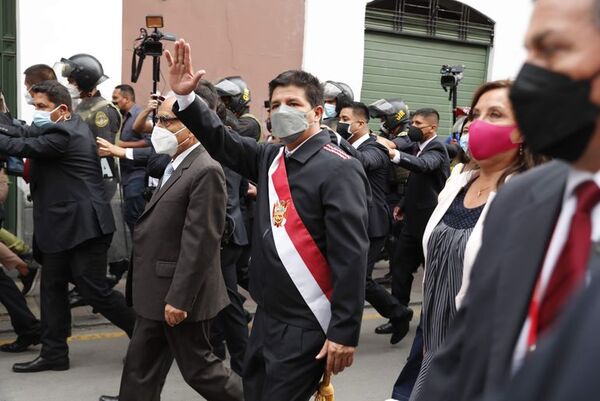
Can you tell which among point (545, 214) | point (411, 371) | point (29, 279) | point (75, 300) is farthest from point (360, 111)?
point (545, 214)

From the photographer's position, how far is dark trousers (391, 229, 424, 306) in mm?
6398

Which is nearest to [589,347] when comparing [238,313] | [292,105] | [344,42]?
[292,105]

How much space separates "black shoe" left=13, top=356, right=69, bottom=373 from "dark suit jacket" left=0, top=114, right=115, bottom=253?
0.75m

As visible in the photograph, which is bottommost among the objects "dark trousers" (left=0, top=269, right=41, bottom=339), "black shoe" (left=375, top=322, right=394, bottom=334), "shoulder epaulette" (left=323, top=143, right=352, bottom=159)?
"black shoe" (left=375, top=322, right=394, bottom=334)

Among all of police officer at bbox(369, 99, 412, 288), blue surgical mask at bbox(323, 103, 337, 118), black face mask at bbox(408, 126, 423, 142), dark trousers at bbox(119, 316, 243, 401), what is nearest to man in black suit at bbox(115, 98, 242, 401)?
dark trousers at bbox(119, 316, 243, 401)

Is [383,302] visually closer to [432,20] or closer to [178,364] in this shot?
[178,364]

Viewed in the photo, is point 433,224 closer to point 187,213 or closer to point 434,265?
point 434,265

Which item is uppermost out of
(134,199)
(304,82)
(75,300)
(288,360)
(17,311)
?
(304,82)

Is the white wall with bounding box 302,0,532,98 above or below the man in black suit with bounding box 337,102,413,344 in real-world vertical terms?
above

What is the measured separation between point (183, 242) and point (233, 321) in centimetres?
137

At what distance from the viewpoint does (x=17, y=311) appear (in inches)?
211

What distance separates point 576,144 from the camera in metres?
1.24

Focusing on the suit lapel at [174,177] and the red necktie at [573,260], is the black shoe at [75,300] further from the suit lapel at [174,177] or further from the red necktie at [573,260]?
the red necktie at [573,260]

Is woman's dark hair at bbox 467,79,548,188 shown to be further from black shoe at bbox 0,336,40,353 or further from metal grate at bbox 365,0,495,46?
metal grate at bbox 365,0,495,46
